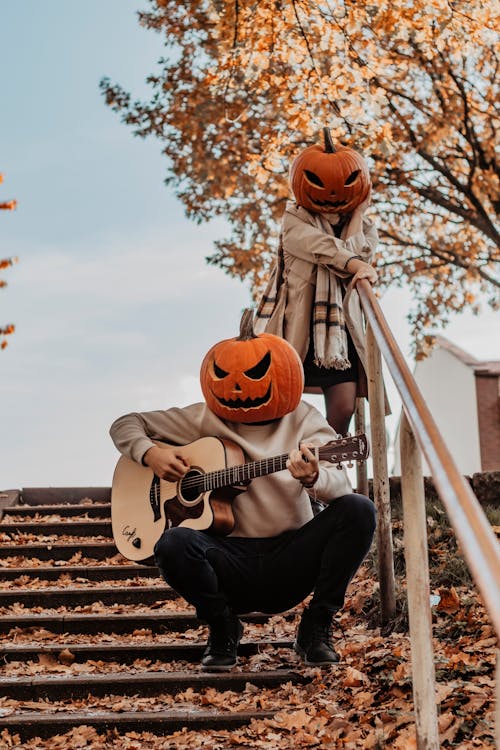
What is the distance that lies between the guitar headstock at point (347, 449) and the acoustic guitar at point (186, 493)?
1.8 inches

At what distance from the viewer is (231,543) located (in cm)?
403

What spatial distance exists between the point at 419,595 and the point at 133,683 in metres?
2.02

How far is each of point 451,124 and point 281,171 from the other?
2315mm

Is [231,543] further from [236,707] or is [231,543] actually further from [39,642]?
[39,642]

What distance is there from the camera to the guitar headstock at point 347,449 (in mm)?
3617

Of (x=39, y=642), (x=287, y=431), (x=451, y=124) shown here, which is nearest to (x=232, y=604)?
(x=287, y=431)

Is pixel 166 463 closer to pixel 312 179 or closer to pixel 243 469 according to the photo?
pixel 243 469

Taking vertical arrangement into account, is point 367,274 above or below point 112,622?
above

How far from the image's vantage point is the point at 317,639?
13.1ft

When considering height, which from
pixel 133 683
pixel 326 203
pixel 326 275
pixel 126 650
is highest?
pixel 326 203

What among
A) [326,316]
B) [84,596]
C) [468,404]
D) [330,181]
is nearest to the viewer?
[326,316]

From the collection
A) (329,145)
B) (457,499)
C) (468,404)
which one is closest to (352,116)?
(329,145)

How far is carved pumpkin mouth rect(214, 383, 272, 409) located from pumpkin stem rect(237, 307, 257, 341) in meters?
0.33

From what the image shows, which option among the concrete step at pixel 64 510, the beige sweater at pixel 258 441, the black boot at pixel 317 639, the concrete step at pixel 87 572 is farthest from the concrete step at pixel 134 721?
the concrete step at pixel 64 510
